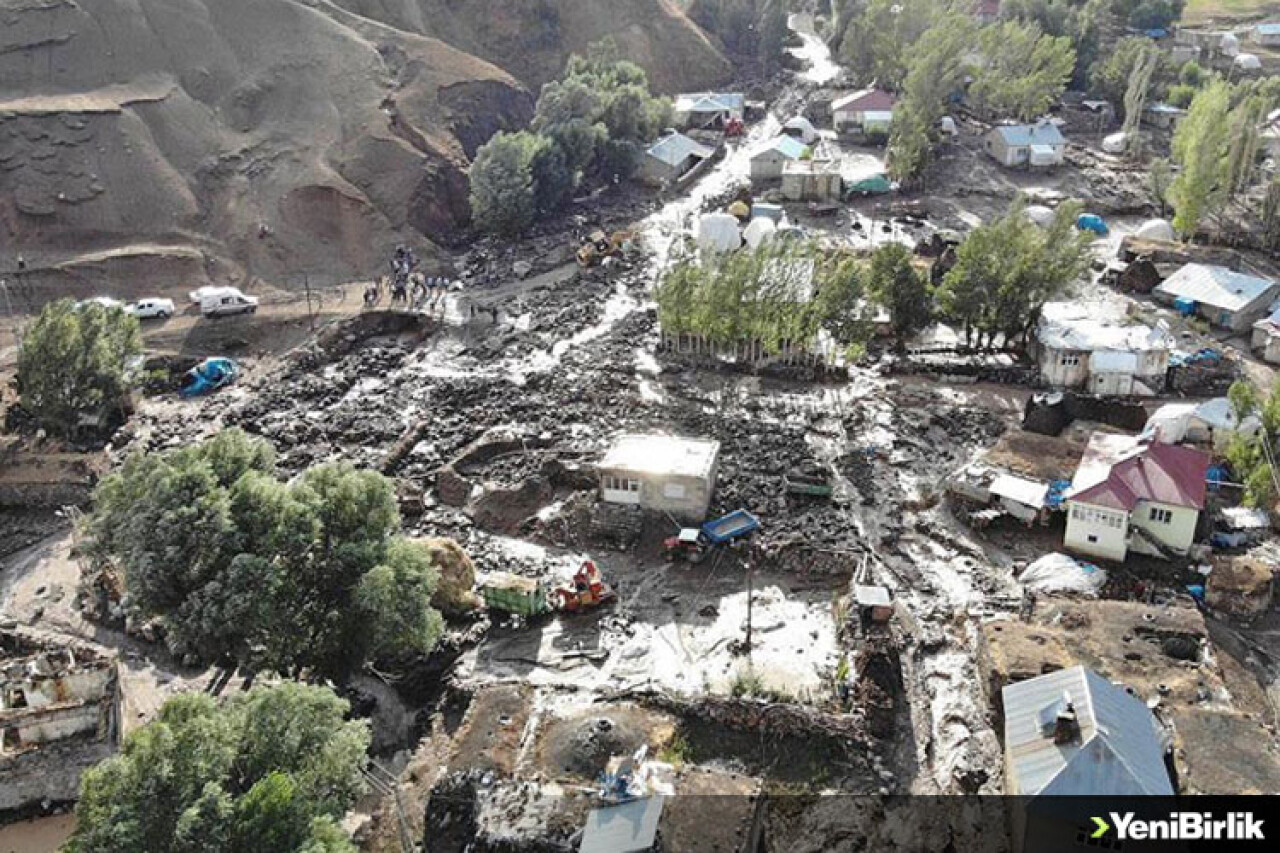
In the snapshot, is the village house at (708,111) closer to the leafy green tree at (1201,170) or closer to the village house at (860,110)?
the village house at (860,110)

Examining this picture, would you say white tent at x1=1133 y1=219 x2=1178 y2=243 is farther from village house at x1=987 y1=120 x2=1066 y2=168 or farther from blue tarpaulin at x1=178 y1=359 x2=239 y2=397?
blue tarpaulin at x1=178 y1=359 x2=239 y2=397

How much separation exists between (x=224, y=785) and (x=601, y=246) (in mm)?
39562

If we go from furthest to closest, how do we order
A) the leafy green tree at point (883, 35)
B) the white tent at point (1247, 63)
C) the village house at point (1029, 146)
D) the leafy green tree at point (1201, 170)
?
the white tent at point (1247, 63)
the leafy green tree at point (883, 35)
the village house at point (1029, 146)
the leafy green tree at point (1201, 170)

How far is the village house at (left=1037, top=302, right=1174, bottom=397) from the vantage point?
39.0 m

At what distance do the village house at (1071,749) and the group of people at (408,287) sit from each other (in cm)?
3463

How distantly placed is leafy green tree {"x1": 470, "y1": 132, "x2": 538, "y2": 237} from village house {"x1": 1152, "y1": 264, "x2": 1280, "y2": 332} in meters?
32.5

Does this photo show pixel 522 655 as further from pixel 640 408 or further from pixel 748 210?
pixel 748 210

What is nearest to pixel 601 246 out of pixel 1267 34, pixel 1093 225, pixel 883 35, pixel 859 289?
pixel 859 289

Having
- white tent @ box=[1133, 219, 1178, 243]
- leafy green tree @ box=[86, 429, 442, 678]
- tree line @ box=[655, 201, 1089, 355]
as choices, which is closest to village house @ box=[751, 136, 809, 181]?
white tent @ box=[1133, 219, 1178, 243]

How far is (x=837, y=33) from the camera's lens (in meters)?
93.8

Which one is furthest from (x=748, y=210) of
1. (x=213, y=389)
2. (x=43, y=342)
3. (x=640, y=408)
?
(x=43, y=342)

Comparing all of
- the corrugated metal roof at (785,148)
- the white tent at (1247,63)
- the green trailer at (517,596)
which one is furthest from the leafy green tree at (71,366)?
the white tent at (1247,63)

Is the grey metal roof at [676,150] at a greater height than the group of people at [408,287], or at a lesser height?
greater

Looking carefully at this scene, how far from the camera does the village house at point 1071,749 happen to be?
18672 millimetres
